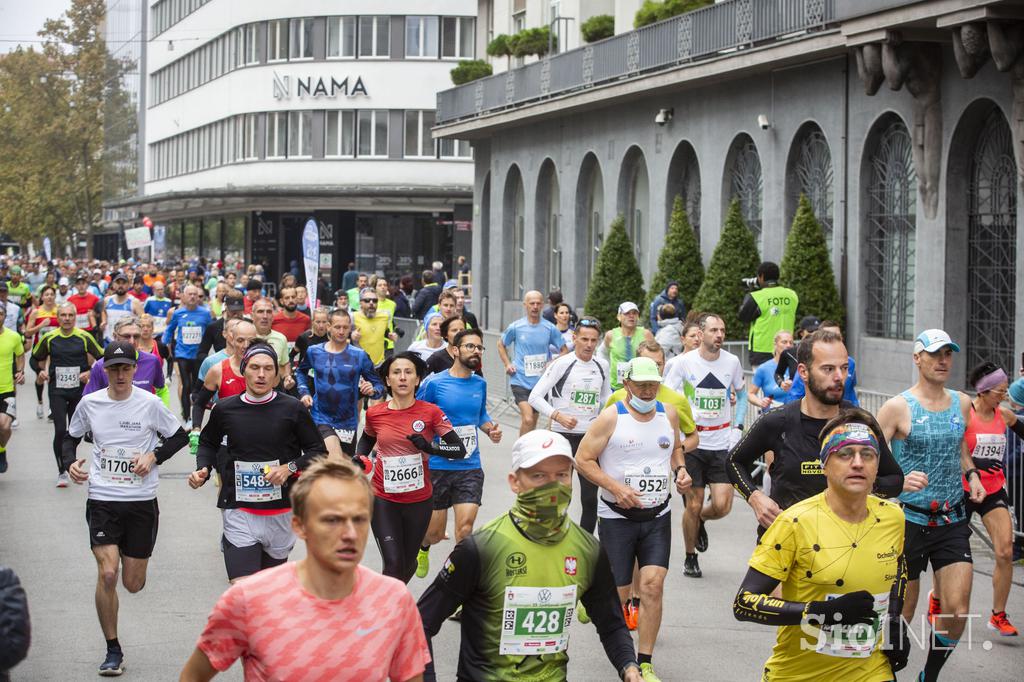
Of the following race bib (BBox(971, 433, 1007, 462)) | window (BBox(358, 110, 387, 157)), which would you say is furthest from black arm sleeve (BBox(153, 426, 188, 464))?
window (BBox(358, 110, 387, 157))

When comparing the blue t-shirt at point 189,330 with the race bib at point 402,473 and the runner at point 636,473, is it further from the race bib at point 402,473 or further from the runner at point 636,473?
the runner at point 636,473

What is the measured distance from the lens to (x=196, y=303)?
64.8ft

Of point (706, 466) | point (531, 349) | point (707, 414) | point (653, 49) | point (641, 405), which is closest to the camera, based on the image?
point (641, 405)

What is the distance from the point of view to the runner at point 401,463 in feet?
32.3

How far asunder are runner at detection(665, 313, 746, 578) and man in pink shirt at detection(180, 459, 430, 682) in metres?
7.38

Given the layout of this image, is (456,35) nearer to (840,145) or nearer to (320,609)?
(840,145)

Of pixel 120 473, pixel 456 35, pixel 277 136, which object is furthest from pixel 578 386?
pixel 277 136

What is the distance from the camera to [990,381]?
9.70 m

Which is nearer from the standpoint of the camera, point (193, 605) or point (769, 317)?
point (193, 605)

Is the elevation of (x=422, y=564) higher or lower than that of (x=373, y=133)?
lower

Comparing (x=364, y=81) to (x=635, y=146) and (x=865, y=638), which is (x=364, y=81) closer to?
(x=635, y=146)

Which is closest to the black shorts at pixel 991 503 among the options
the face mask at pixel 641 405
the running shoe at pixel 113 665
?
the face mask at pixel 641 405

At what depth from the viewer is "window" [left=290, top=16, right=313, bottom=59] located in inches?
2322

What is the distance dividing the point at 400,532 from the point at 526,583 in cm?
460
